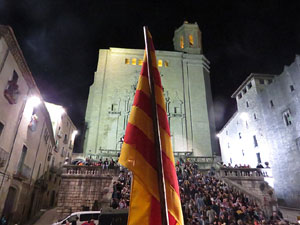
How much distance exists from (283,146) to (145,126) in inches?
971

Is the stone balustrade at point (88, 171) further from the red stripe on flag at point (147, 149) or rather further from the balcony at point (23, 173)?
the red stripe on flag at point (147, 149)

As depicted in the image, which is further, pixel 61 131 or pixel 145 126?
pixel 61 131

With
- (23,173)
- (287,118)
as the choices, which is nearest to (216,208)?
(23,173)

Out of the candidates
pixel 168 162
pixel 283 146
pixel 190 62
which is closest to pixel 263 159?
pixel 283 146

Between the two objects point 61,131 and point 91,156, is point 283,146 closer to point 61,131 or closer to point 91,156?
point 91,156

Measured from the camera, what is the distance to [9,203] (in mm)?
15148

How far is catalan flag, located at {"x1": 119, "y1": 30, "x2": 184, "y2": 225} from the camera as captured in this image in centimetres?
265

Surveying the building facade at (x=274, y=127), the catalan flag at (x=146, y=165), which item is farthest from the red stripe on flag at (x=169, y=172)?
the building facade at (x=274, y=127)

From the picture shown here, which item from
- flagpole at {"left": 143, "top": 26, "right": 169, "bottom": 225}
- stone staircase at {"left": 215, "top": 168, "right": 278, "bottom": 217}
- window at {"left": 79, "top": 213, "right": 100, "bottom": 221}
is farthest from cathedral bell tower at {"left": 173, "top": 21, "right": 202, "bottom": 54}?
flagpole at {"left": 143, "top": 26, "right": 169, "bottom": 225}

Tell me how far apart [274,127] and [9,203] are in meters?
→ 28.2

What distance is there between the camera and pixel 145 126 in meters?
3.15

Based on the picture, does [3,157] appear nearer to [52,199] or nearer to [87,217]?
[87,217]

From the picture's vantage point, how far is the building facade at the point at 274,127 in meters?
20.6

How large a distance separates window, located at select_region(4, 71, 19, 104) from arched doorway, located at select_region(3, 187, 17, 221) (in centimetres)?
717
